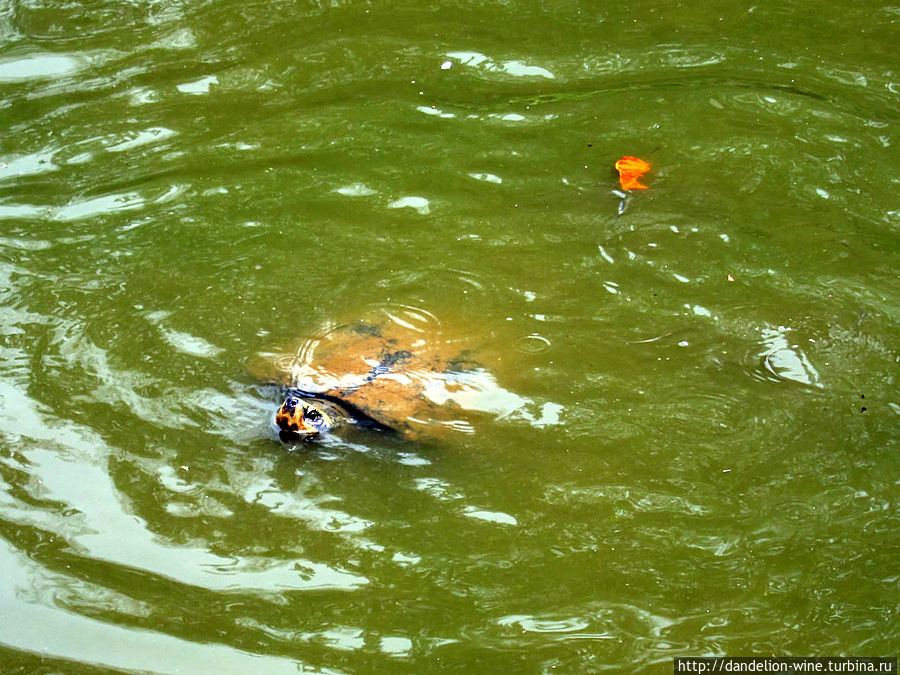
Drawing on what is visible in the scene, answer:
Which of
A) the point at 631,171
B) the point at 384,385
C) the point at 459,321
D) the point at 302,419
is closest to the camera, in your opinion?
the point at 302,419

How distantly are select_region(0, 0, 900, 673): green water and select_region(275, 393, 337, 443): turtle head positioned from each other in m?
0.11

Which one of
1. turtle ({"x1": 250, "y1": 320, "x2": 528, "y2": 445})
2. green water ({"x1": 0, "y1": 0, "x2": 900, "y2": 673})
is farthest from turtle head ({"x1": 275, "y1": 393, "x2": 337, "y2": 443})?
green water ({"x1": 0, "y1": 0, "x2": 900, "y2": 673})

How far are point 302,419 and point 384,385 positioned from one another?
34 centimetres

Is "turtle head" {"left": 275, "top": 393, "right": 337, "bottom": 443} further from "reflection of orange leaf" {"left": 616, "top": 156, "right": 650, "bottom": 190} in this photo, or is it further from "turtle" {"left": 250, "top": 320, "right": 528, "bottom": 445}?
"reflection of orange leaf" {"left": 616, "top": 156, "right": 650, "bottom": 190}

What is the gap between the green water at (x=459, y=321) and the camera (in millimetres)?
3031

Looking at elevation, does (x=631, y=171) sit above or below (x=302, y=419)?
above

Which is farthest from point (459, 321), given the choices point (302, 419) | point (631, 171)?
point (631, 171)

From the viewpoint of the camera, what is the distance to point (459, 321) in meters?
3.90

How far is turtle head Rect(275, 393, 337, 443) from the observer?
3.44m

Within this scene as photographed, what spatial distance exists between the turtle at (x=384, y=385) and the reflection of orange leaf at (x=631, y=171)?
120 centimetres

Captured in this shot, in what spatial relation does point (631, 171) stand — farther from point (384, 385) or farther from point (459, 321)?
point (384, 385)

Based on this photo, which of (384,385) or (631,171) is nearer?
(384,385)

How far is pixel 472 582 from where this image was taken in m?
3.07

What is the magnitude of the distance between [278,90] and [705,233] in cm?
235
